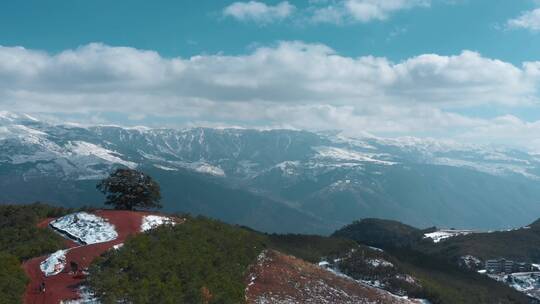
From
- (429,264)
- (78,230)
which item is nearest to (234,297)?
(78,230)

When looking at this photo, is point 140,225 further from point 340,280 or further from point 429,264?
point 429,264

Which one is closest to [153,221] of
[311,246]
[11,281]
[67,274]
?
[67,274]

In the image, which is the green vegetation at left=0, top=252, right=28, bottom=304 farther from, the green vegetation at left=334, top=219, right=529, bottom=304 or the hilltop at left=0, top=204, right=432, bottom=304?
the green vegetation at left=334, top=219, right=529, bottom=304

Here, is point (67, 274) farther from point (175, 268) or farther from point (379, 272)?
point (379, 272)

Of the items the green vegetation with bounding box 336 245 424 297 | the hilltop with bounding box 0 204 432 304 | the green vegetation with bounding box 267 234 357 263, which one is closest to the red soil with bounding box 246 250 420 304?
the hilltop with bounding box 0 204 432 304

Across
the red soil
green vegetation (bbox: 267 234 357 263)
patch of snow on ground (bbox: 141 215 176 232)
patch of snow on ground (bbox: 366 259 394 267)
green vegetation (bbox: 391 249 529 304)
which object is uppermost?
patch of snow on ground (bbox: 141 215 176 232)
